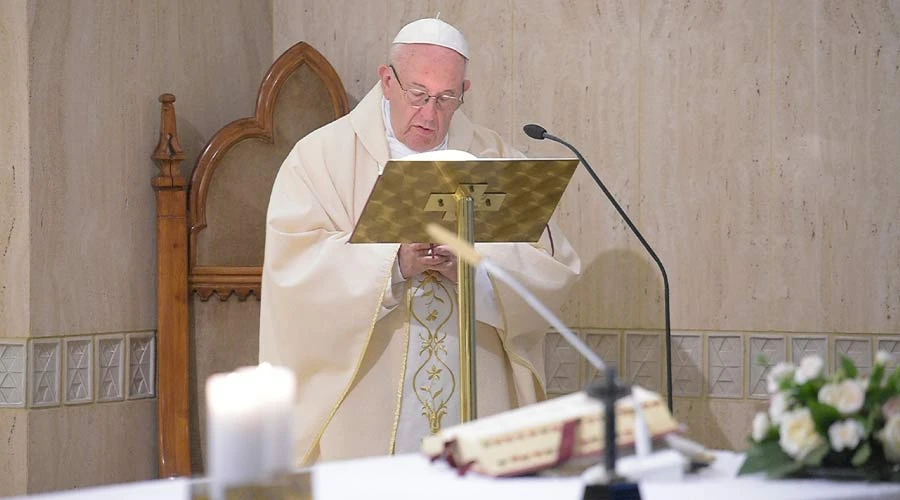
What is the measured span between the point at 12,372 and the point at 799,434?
12.0 feet

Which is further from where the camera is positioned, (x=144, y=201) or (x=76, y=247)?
(x=144, y=201)

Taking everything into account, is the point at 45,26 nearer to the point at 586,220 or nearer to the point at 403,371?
the point at 403,371

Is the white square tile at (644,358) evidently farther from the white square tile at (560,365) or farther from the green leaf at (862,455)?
the green leaf at (862,455)

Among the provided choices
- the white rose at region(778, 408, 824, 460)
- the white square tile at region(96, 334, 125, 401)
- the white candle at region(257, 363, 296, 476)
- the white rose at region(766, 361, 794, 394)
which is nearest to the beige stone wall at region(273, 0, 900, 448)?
the white square tile at region(96, 334, 125, 401)

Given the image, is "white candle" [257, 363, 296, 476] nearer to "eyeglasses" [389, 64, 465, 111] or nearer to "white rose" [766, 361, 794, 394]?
"white rose" [766, 361, 794, 394]

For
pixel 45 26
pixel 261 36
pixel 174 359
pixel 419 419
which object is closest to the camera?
pixel 419 419

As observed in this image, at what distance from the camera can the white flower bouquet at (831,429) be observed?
255cm

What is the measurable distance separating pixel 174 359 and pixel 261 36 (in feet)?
5.93

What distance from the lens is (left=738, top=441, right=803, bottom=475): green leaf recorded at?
2.59 metres

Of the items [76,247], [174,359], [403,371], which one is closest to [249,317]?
[174,359]

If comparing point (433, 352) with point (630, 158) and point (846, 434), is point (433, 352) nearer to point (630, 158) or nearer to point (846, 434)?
point (630, 158)

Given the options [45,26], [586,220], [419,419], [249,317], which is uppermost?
[45,26]

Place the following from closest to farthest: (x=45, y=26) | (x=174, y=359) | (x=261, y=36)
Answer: (x=45, y=26), (x=174, y=359), (x=261, y=36)

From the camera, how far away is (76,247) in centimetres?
547
